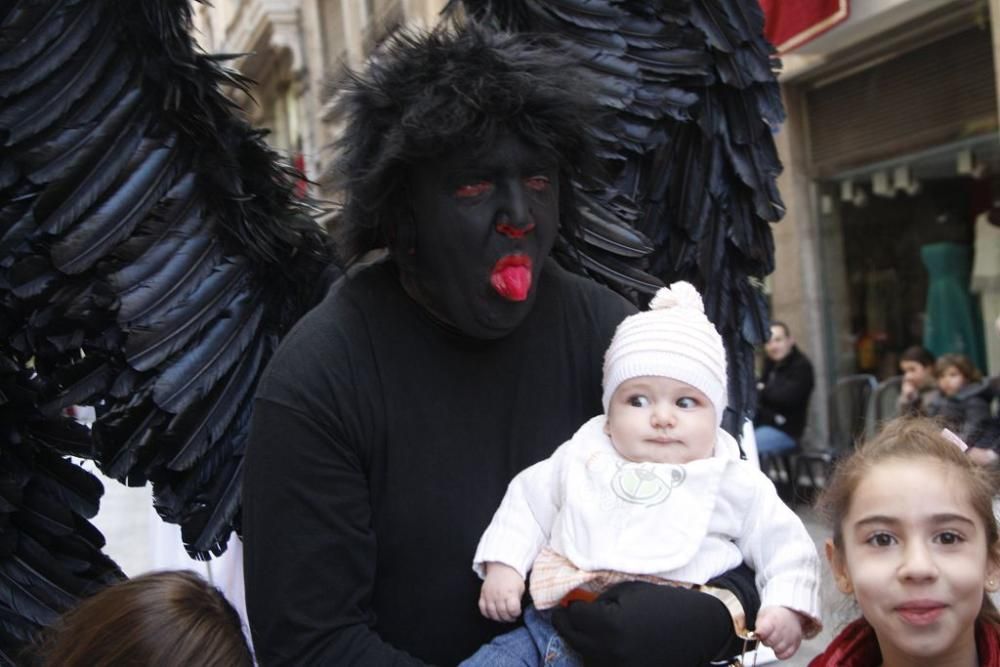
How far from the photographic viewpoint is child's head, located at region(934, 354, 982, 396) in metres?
5.77

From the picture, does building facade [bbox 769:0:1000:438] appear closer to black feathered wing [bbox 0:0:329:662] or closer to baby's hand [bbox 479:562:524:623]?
black feathered wing [bbox 0:0:329:662]

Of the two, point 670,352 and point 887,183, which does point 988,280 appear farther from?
point 670,352

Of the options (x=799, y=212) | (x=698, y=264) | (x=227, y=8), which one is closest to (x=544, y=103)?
(x=698, y=264)

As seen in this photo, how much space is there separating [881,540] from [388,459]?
0.71 meters

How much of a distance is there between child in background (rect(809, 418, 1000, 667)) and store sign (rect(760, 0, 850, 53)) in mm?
5779

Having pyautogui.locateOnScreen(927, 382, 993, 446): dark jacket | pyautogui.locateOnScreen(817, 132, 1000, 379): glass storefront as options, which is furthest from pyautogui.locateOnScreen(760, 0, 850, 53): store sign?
pyautogui.locateOnScreen(927, 382, 993, 446): dark jacket

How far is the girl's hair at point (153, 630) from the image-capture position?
1640 millimetres

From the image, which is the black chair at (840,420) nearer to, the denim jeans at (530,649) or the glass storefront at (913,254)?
the glass storefront at (913,254)

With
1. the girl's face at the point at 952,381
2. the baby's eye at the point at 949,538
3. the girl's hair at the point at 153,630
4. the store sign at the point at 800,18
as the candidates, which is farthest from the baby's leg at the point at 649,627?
the store sign at the point at 800,18

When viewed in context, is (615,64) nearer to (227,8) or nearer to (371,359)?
(371,359)

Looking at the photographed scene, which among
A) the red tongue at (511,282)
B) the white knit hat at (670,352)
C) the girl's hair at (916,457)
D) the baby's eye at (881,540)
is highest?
the red tongue at (511,282)

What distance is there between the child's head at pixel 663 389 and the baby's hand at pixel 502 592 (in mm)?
249

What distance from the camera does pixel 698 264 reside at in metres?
2.51

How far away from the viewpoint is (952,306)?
23.1 ft
